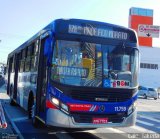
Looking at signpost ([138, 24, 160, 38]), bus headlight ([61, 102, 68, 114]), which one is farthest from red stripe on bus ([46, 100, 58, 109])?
signpost ([138, 24, 160, 38])

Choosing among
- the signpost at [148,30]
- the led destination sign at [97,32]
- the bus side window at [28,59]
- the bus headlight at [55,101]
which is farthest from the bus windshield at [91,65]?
the signpost at [148,30]

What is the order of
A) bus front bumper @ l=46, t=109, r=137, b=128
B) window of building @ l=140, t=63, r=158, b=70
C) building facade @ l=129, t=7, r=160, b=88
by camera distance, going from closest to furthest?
bus front bumper @ l=46, t=109, r=137, b=128, building facade @ l=129, t=7, r=160, b=88, window of building @ l=140, t=63, r=158, b=70

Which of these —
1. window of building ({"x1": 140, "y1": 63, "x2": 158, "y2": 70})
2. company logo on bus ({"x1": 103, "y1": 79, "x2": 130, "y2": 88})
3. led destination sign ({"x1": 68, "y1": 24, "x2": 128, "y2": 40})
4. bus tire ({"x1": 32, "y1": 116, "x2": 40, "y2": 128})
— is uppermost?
window of building ({"x1": 140, "y1": 63, "x2": 158, "y2": 70})

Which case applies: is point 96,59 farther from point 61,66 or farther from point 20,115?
point 20,115

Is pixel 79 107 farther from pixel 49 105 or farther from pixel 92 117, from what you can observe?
pixel 49 105

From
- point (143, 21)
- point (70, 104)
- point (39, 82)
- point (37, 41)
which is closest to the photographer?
point (70, 104)

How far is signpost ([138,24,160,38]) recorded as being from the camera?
79438 mm

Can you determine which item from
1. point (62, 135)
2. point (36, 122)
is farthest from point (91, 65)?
point (36, 122)

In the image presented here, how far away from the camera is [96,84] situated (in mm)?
10609

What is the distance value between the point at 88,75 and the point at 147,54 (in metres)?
73.6

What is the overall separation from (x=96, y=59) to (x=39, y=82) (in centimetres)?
208

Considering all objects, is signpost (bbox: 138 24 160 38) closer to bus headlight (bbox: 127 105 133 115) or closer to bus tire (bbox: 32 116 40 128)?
bus tire (bbox: 32 116 40 128)

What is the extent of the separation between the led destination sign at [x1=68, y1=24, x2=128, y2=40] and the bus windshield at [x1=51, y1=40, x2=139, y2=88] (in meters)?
0.32

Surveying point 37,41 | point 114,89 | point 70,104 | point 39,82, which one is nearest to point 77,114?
point 70,104
